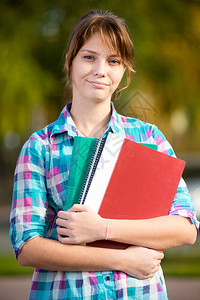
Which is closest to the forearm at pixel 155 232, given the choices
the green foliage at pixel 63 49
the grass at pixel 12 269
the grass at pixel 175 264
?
the grass at pixel 175 264

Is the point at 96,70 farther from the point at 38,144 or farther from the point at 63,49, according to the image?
the point at 63,49

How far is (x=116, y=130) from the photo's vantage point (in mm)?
1989

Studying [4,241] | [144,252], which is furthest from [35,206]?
[4,241]

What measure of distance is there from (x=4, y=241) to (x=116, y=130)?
8057 millimetres

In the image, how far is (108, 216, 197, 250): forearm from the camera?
179 cm

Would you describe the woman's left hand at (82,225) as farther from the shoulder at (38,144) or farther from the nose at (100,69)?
the nose at (100,69)

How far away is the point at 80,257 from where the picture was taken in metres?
1.76

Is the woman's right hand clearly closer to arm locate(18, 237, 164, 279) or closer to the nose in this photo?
arm locate(18, 237, 164, 279)

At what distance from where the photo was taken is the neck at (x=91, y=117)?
1997 millimetres

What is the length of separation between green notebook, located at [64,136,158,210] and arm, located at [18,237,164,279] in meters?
0.15

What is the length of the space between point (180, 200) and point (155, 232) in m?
0.19

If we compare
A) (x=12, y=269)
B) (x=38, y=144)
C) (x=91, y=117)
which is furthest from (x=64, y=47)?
(x=38, y=144)

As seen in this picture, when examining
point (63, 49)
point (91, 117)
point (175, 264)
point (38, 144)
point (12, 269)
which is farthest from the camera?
point (63, 49)

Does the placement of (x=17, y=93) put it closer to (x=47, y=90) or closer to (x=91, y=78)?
(x=47, y=90)
